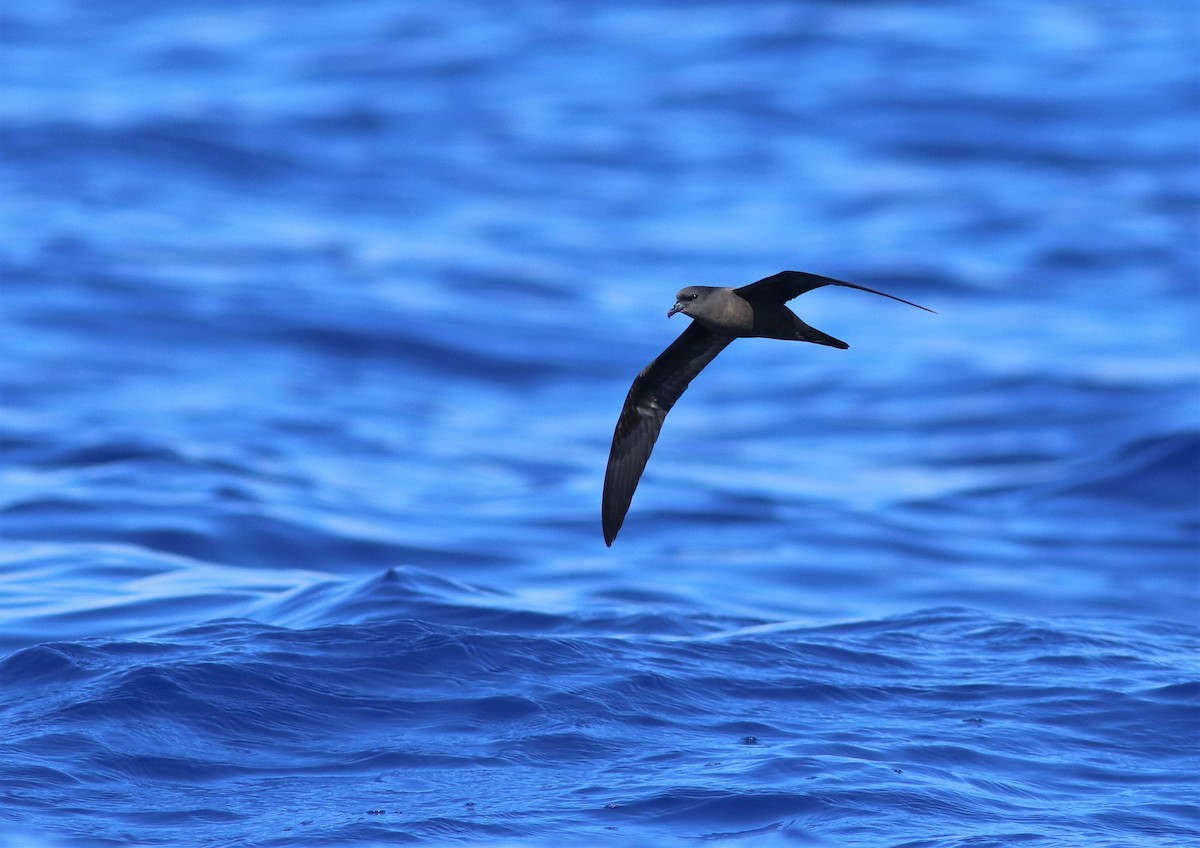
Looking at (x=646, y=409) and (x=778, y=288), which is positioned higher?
(x=778, y=288)

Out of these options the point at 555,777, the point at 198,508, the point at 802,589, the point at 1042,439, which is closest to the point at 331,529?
the point at 198,508

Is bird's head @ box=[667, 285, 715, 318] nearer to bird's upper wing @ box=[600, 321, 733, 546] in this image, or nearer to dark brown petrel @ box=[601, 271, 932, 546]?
dark brown petrel @ box=[601, 271, 932, 546]

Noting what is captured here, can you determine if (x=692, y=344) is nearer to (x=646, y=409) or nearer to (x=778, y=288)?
(x=646, y=409)

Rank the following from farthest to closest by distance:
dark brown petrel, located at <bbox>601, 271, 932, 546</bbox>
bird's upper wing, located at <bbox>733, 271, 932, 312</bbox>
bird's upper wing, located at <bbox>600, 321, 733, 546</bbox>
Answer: bird's upper wing, located at <bbox>600, 321, 733, 546</bbox>
dark brown petrel, located at <bbox>601, 271, 932, 546</bbox>
bird's upper wing, located at <bbox>733, 271, 932, 312</bbox>

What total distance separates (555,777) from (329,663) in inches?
73.1

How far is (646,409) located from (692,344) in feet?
1.73

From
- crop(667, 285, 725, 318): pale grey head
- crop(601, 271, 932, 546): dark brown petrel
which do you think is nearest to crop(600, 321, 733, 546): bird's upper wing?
crop(601, 271, 932, 546): dark brown petrel

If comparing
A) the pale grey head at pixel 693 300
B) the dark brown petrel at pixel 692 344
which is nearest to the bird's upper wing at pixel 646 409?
the dark brown petrel at pixel 692 344

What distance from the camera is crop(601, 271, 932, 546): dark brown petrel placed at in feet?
21.3

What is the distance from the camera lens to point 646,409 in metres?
8.05

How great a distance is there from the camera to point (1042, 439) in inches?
675

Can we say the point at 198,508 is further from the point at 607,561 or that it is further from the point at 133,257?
the point at 133,257

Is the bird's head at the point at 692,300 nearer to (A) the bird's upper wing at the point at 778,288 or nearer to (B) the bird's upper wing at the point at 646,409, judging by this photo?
(A) the bird's upper wing at the point at 778,288

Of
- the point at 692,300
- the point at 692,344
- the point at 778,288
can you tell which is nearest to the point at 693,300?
the point at 692,300
